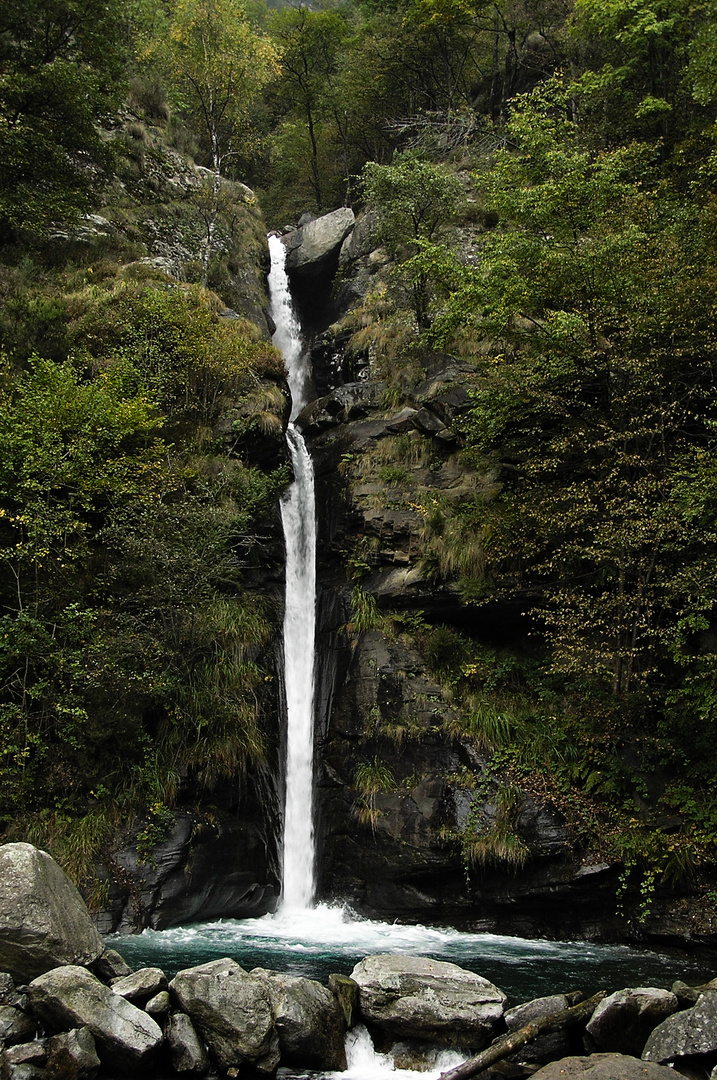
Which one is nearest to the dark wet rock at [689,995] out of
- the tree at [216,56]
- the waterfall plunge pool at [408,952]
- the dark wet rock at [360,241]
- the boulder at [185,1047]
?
the waterfall plunge pool at [408,952]

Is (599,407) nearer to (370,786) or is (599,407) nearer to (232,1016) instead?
(370,786)

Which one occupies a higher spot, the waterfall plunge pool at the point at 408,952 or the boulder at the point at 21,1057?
the boulder at the point at 21,1057

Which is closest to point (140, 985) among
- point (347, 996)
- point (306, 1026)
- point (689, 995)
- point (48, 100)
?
point (306, 1026)

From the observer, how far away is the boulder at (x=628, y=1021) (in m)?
5.80

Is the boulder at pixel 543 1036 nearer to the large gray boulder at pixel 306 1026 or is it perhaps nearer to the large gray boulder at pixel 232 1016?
the large gray boulder at pixel 306 1026

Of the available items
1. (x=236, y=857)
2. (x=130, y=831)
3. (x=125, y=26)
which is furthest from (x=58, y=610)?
(x=125, y=26)

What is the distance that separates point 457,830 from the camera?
1112 centimetres

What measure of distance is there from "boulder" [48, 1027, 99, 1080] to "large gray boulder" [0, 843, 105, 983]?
2.66 feet

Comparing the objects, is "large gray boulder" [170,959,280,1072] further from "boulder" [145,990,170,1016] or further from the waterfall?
the waterfall

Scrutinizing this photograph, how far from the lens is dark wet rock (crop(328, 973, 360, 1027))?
253 inches

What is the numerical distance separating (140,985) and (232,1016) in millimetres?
820

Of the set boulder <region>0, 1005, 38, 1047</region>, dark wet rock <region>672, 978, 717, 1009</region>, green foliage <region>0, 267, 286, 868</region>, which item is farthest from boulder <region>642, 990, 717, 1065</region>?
green foliage <region>0, 267, 286, 868</region>

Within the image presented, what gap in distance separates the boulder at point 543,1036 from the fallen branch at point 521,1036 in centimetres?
6

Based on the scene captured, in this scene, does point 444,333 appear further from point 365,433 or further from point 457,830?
point 457,830
